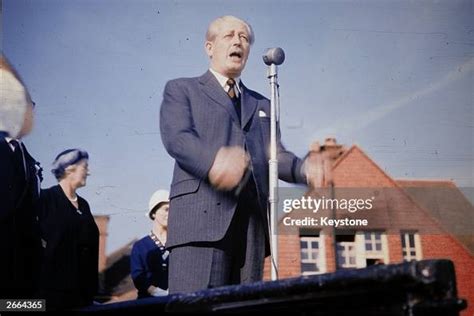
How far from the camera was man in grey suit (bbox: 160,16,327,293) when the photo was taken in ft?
6.65

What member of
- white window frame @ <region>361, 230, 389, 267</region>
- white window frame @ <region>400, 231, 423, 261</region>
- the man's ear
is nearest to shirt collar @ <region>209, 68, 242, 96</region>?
the man's ear

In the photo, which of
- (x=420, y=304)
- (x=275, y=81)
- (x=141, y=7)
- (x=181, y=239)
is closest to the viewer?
(x=420, y=304)

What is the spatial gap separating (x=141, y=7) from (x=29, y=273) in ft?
3.87

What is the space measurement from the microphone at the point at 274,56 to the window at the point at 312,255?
704mm

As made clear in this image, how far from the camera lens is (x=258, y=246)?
2113 millimetres

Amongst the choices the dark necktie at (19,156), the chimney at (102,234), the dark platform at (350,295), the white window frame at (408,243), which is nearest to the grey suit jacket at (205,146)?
the chimney at (102,234)

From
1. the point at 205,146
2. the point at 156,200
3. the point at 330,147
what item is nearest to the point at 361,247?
the point at 330,147

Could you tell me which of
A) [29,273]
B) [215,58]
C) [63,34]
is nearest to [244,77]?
[215,58]

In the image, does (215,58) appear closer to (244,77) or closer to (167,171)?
(244,77)

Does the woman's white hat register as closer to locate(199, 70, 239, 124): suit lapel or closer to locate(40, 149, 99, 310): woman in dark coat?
locate(40, 149, 99, 310): woman in dark coat

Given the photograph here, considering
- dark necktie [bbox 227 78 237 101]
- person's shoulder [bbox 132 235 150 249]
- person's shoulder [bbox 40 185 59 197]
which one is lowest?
person's shoulder [bbox 132 235 150 249]

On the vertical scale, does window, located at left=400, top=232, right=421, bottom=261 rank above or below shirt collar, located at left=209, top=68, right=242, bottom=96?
below

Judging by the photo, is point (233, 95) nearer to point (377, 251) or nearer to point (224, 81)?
point (224, 81)

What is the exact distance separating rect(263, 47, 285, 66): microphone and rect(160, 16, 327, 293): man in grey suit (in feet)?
0.32
